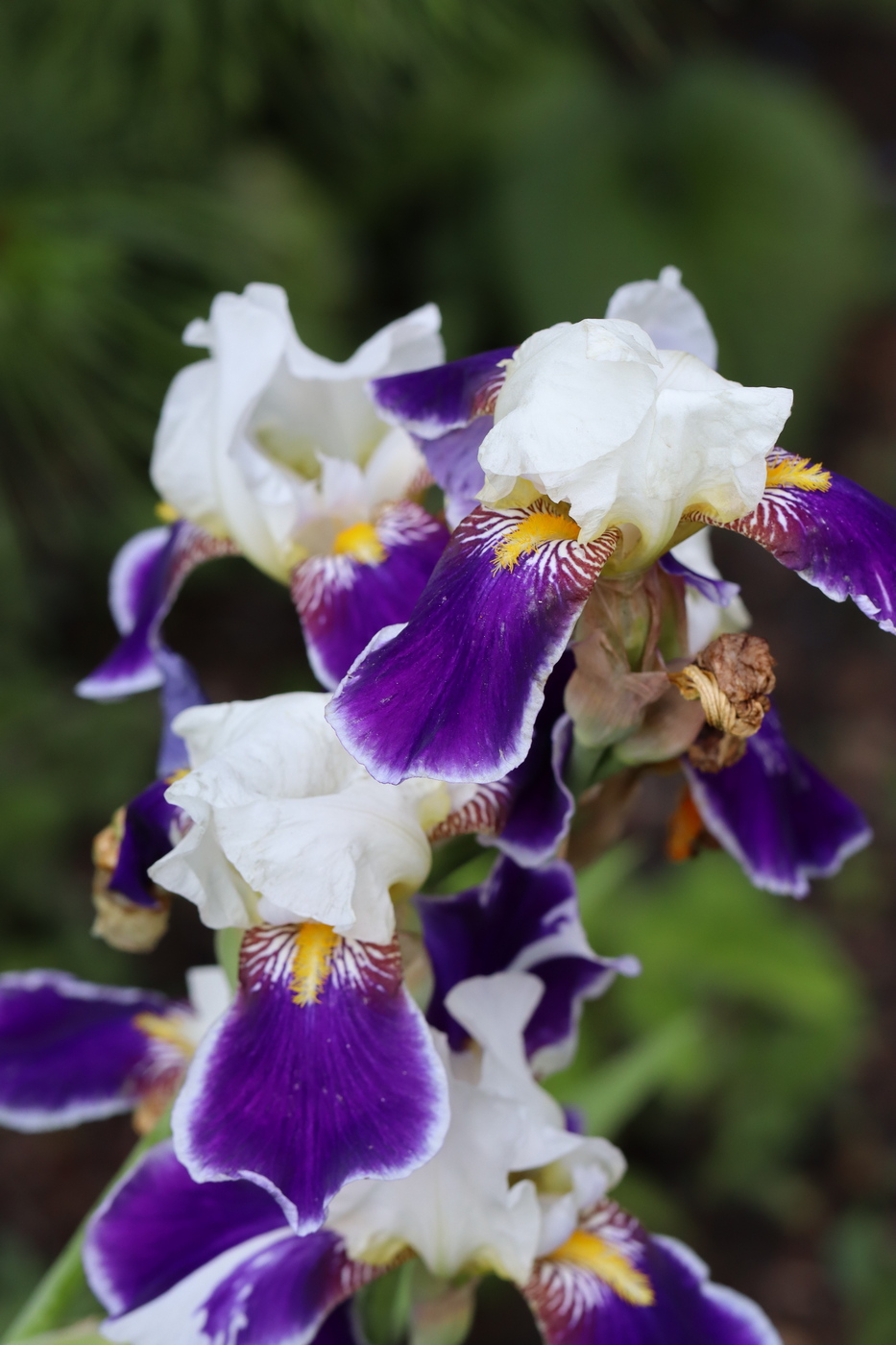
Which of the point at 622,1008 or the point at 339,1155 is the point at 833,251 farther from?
the point at 339,1155

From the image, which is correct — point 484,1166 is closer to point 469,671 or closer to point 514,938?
point 514,938

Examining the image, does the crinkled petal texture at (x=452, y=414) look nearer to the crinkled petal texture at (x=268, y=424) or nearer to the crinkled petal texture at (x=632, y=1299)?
the crinkled petal texture at (x=268, y=424)

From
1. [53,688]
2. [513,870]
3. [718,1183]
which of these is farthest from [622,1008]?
[513,870]

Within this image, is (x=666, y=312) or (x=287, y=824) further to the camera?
(x=666, y=312)

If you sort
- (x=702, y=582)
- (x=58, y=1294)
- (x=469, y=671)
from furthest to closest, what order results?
(x=58, y=1294), (x=702, y=582), (x=469, y=671)

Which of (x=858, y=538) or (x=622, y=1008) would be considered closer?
(x=858, y=538)

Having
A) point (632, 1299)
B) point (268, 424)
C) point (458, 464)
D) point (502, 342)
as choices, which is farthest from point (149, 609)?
point (502, 342)

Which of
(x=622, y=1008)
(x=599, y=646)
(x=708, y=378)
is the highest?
(x=708, y=378)
